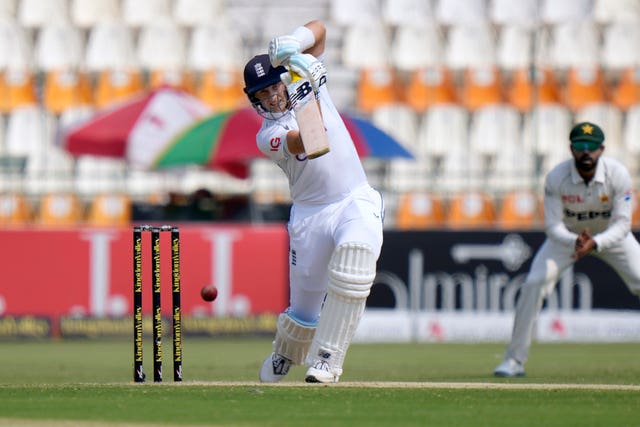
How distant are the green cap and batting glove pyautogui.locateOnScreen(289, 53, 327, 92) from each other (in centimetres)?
309

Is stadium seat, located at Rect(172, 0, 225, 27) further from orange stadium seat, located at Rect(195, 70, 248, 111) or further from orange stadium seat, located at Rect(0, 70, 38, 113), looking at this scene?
orange stadium seat, located at Rect(0, 70, 38, 113)

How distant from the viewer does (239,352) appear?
13.1m

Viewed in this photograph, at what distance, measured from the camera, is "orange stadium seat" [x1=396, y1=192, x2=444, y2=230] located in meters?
16.4

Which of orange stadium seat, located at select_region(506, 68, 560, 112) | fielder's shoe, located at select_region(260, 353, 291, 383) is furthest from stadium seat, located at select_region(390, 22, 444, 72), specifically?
fielder's shoe, located at select_region(260, 353, 291, 383)

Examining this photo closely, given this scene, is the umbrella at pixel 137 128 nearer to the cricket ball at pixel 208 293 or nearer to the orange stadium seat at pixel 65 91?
the orange stadium seat at pixel 65 91

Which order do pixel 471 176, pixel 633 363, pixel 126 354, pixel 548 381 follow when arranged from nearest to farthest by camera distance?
pixel 548 381 → pixel 633 363 → pixel 126 354 → pixel 471 176

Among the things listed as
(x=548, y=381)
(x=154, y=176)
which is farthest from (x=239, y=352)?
(x=154, y=176)

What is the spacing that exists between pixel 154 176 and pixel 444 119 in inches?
157

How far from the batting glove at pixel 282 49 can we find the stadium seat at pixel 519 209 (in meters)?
9.23

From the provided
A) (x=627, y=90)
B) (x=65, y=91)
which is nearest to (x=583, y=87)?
(x=627, y=90)

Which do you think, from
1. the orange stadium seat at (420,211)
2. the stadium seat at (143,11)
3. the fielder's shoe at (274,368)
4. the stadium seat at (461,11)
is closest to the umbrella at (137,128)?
the orange stadium seat at (420,211)

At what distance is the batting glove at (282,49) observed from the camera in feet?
23.7

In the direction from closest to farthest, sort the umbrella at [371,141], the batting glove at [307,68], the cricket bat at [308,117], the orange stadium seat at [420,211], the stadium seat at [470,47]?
1. the cricket bat at [308,117]
2. the batting glove at [307,68]
3. the umbrella at [371,141]
4. the orange stadium seat at [420,211]
5. the stadium seat at [470,47]

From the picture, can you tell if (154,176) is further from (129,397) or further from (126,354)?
(129,397)
